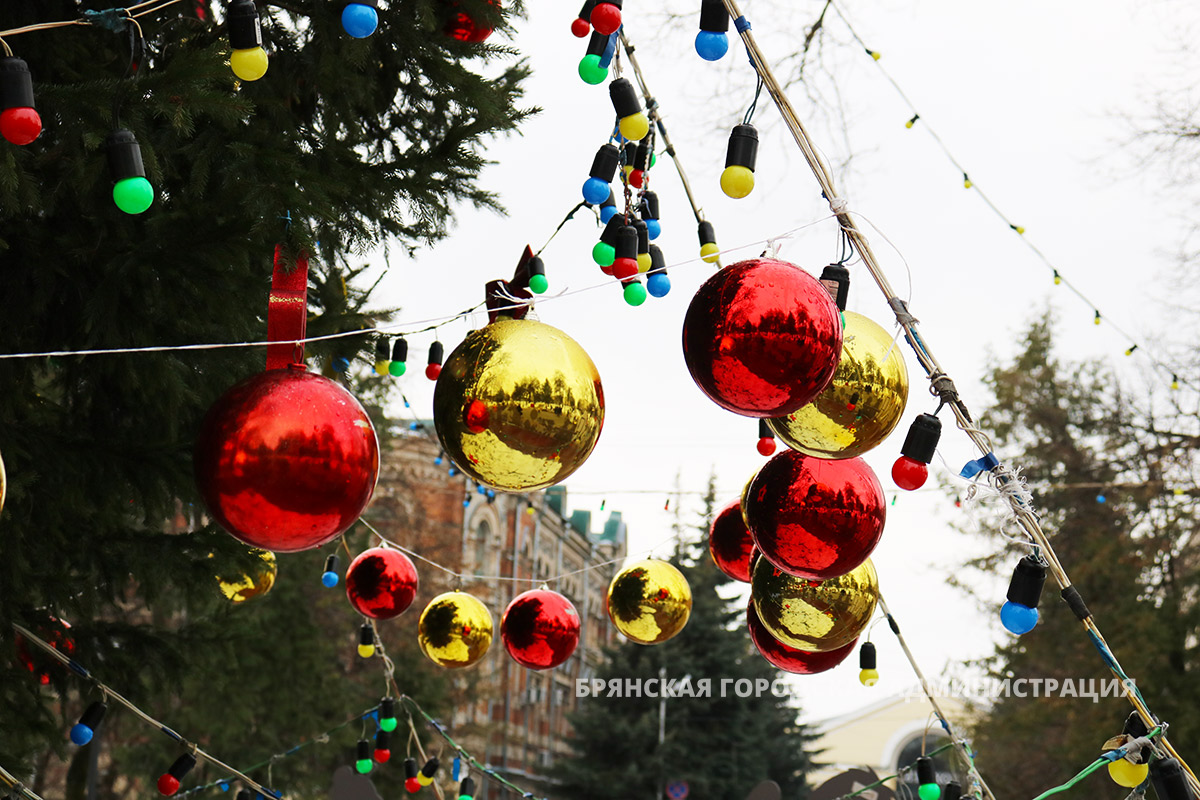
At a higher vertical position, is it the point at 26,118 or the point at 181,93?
the point at 181,93

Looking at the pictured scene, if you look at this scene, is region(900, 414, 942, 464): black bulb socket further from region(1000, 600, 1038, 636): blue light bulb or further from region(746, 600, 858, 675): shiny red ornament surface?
region(746, 600, 858, 675): shiny red ornament surface

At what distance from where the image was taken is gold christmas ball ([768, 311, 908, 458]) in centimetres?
294

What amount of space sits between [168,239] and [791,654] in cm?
256

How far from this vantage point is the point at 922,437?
2.84 metres

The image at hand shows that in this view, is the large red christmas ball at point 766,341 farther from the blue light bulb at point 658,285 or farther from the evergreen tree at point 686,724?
the evergreen tree at point 686,724

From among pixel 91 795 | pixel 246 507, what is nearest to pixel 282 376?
pixel 246 507

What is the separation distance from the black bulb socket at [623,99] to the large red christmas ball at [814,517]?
3.60 ft

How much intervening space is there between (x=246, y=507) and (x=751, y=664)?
25449mm

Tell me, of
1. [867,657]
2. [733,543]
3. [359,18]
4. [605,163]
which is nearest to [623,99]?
[605,163]

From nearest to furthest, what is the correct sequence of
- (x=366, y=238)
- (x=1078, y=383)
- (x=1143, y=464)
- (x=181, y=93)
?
(x=181, y=93) < (x=366, y=238) < (x=1143, y=464) < (x=1078, y=383)

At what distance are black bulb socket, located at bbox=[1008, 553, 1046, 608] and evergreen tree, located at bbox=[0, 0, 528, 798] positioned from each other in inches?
81.6

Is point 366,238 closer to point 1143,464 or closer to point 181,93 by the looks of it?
point 181,93

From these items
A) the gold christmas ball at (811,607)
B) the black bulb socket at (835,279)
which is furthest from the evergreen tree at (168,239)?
the gold christmas ball at (811,607)

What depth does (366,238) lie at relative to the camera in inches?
176
